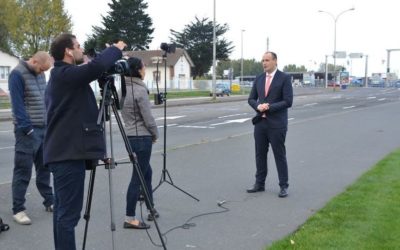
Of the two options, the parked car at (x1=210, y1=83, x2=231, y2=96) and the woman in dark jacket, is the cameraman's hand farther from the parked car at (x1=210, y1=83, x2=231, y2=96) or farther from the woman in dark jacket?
the parked car at (x1=210, y1=83, x2=231, y2=96)

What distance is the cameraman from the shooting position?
4059mm

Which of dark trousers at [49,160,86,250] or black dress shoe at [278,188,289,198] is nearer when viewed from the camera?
dark trousers at [49,160,86,250]

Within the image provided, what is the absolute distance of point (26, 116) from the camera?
5961mm

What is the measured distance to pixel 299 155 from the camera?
11289mm

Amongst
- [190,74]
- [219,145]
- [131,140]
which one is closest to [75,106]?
[131,140]

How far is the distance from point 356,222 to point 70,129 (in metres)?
3.40

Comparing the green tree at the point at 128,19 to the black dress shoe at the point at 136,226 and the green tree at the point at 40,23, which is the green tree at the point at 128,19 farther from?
the black dress shoe at the point at 136,226

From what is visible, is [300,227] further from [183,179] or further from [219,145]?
[219,145]

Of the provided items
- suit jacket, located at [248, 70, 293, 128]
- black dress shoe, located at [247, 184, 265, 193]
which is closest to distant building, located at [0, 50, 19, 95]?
black dress shoe, located at [247, 184, 265, 193]

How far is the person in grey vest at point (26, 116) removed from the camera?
5.93 metres

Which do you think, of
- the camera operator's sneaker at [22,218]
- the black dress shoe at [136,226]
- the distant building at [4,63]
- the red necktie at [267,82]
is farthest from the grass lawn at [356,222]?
the distant building at [4,63]

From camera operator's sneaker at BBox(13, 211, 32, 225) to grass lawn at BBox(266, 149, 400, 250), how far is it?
2.79 meters

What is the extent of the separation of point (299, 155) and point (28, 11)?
46.5m

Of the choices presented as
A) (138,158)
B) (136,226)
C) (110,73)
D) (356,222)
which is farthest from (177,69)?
(110,73)
